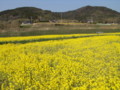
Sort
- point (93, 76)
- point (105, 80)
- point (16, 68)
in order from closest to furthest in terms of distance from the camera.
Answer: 1. point (105, 80)
2. point (93, 76)
3. point (16, 68)

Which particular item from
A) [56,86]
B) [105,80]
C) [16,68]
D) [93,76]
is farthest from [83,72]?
[16,68]

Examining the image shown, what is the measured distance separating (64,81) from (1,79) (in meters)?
2.16

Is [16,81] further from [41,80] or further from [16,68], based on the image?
[16,68]

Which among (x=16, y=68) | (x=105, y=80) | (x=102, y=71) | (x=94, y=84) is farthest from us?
(x=16, y=68)

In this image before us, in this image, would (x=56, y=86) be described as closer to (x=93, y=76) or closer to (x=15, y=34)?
(x=93, y=76)

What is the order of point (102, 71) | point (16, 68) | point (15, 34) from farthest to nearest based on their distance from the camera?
1. point (15, 34)
2. point (16, 68)
3. point (102, 71)

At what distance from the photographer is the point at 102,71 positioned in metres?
7.42

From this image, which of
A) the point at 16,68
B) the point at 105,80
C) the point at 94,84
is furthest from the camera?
the point at 16,68

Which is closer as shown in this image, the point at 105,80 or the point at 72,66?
the point at 105,80

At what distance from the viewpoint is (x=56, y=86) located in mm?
5824

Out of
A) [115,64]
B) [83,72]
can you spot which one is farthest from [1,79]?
[115,64]

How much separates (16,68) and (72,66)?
2.03 metres

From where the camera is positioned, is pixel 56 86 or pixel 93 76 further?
pixel 93 76

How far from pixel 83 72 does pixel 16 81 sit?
7.32 feet
